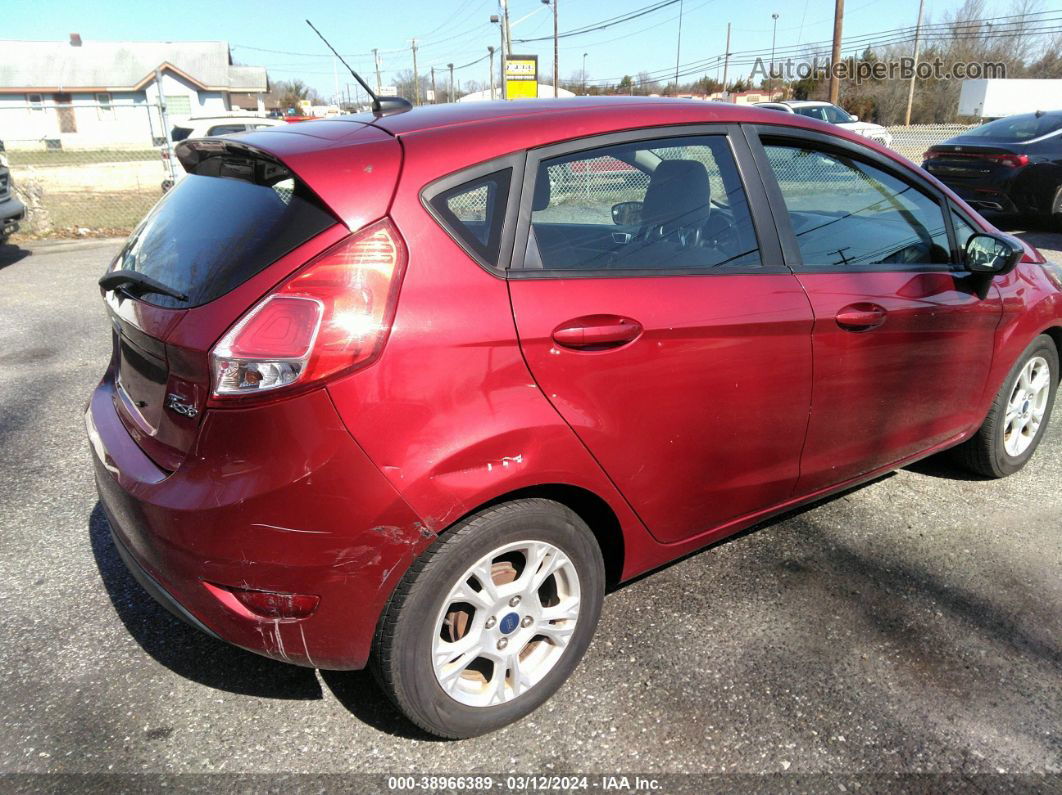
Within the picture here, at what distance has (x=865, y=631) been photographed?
2744 millimetres

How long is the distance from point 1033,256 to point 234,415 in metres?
3.61

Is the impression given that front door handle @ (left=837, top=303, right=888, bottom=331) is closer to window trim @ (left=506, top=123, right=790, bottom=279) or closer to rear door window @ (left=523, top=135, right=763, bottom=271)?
window trim @ (left=506, top=123, right=790, bottom=279)

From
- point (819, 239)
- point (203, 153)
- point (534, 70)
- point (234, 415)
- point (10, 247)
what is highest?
point (534, 70)

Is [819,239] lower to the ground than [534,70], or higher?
lower

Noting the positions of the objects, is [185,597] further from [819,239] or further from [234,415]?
[819,239]

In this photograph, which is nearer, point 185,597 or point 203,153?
point 185,597

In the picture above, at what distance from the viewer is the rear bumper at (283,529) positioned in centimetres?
188

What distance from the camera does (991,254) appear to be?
3.23 meters

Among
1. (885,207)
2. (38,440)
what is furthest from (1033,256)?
(38,440)

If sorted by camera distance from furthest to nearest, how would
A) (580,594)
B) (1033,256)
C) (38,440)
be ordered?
1. (38,440)
2. (1033,256)
3. (580,594)

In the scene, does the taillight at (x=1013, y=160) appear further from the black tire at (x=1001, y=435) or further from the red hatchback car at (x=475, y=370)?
the red hatchback car at (x=475, y=370)

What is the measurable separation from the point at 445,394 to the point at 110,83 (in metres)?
62.8

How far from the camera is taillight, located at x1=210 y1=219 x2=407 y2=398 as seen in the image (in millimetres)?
1865

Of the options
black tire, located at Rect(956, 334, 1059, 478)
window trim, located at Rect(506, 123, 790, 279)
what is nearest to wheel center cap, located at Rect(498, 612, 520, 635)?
window trim, located at Rect(506, 123, 790, 279)
